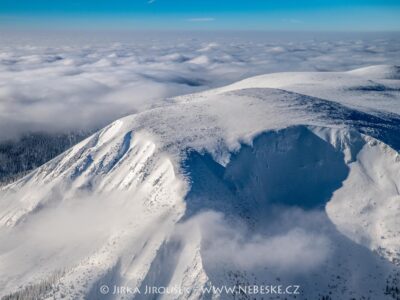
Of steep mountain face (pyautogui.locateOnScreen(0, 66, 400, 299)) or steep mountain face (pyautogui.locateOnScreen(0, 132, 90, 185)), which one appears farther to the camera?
steep mountain face (pyautogui.locateOnScreen(0, 132, 90, 185))

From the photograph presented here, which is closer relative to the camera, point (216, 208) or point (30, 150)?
point (216, 208)

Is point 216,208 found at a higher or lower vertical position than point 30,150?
higher

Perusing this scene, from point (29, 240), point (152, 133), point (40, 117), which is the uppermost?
point (152, 133)

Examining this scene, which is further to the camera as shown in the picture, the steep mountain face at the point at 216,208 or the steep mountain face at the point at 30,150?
the steep mountain face at the point at 30,150

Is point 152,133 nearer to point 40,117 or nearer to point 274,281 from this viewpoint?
point 274,281

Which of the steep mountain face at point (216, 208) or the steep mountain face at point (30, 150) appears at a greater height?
the steep mountain face at point (216, 208)

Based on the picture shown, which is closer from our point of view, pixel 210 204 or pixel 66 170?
pixel 210 204

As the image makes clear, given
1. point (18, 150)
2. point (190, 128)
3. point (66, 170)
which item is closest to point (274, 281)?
point (190, 128)

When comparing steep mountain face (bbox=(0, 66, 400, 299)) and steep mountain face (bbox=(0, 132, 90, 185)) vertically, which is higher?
steep mountain face (bbox=(0, 66, 400, 299))
